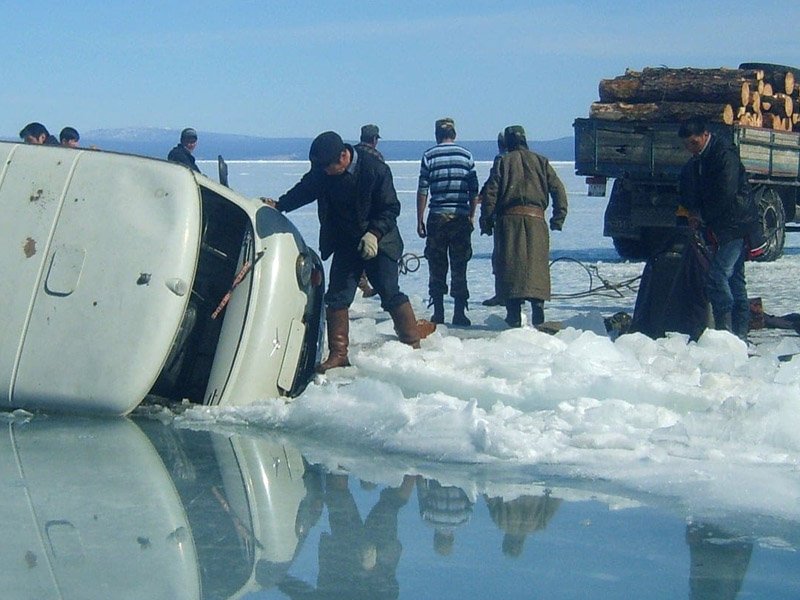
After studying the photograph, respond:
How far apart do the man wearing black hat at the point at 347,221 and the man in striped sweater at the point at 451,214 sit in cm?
224

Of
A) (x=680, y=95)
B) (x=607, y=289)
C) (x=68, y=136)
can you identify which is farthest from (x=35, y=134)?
(x=680, y=95)

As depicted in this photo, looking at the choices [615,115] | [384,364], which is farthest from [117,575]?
[615,115]

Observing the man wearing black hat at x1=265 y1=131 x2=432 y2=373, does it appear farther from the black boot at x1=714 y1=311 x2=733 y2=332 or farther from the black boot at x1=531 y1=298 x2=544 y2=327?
the black boot at x1=531 y1=298 x2=544 y2=327

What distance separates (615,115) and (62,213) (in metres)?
8.98

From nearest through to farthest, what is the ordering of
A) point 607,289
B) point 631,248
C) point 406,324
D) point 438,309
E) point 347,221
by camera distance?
point 347,221, point 406,324, point 438,309, point 607,289, point 631,248

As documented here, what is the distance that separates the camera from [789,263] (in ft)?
51.8

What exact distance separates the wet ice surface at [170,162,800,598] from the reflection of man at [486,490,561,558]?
3 centimetres

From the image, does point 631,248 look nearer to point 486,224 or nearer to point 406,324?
point 486,224

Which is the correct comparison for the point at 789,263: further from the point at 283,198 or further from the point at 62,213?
the point at 62,213

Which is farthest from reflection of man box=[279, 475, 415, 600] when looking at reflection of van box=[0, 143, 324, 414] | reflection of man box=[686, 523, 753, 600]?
reflection of van box=[0, 143, 324, 414]

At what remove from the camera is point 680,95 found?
14508 millimetres

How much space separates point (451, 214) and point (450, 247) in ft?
0.85

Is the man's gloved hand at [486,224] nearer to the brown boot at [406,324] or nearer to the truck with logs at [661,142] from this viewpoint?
the brown boot at [406,324]

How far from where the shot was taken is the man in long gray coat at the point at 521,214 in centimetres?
996
